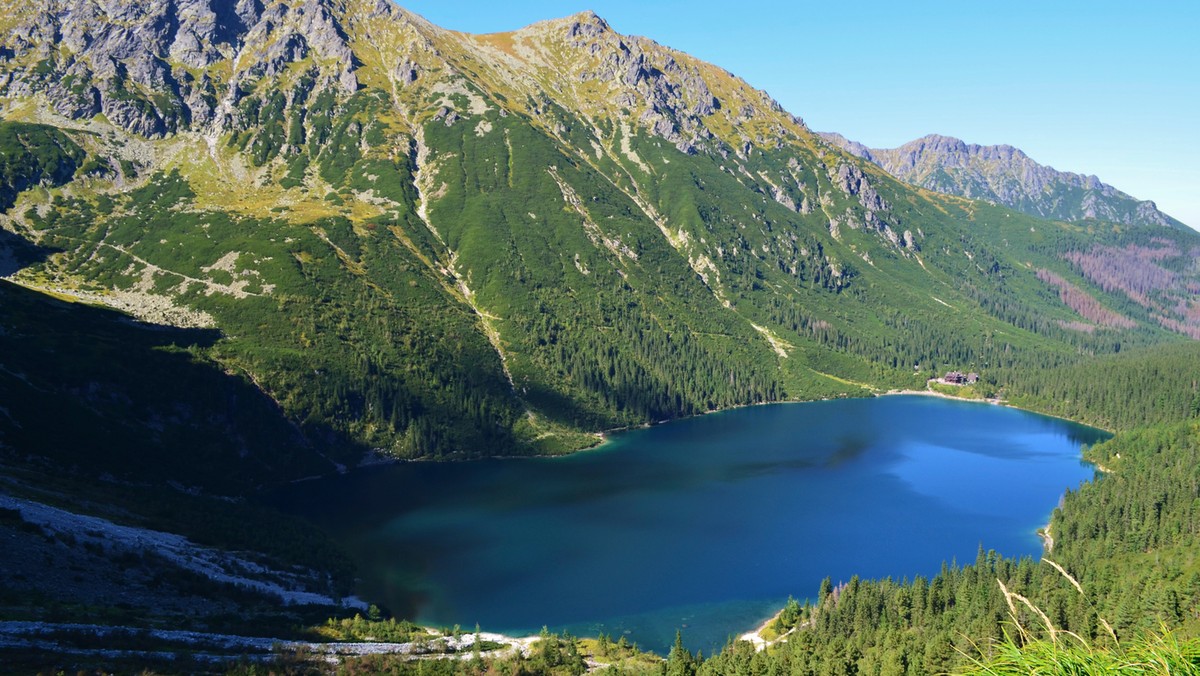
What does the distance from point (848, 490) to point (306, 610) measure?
107m

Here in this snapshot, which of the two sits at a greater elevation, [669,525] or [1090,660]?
[1090,660]

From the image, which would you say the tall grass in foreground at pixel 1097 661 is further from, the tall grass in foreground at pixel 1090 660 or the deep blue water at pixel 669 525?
the deep blue water at pixel 669 525

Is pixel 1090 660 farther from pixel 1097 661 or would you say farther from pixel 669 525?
pixel 669 525

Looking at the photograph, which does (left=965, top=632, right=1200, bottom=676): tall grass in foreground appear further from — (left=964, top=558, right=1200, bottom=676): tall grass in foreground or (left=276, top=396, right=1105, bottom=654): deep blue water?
(left=276, top=396, right=1105, bottom=654): deep blue water

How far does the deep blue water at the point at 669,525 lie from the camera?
316 feet

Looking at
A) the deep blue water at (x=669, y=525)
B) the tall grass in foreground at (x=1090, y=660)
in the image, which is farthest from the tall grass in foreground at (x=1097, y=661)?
the deep blue water at (x=669, y=525)

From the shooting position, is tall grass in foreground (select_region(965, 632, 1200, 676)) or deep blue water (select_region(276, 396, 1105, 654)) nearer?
tall grass in foreground (select_region(965, 632, 1200, 676))

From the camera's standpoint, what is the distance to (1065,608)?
80.4m

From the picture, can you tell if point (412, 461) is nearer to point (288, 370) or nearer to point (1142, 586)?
point (288, 370)

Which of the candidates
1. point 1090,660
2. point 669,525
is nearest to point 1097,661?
point 1090,660

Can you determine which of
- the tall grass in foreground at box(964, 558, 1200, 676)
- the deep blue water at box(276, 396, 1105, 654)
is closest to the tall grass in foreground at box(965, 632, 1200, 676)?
the tall grass in foreground at box(964, 558, 1200, 676)

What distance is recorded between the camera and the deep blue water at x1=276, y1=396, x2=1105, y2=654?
316 feet

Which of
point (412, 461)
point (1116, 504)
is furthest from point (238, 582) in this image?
point (1116, 504)

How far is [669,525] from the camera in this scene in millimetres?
127562
